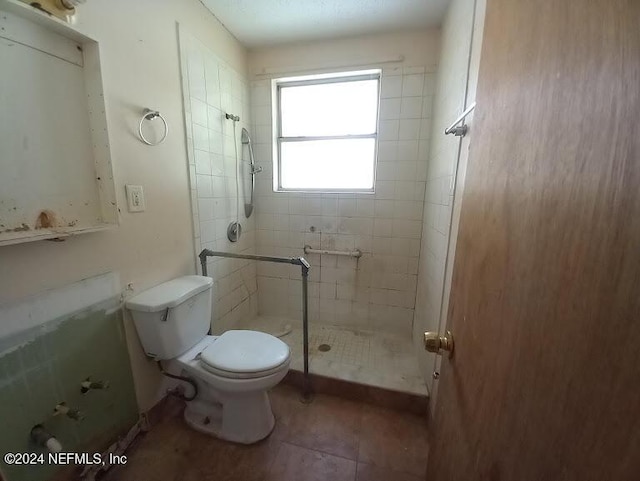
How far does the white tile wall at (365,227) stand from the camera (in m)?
1.91

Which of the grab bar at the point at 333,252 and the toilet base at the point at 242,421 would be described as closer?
the toilet base at the point at 242,421

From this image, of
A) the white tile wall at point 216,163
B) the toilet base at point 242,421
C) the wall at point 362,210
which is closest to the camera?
the toilet base at point 242,421

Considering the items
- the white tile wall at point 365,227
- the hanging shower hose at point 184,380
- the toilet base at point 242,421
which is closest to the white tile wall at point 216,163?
the white tile wall at point 365,227

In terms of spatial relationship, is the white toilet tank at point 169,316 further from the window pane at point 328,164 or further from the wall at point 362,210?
the window pane at point 328,164

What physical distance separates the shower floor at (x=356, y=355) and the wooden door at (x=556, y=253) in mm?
1159

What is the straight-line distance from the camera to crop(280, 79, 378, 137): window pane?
2031mm

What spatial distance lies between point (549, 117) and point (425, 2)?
5.69 ft

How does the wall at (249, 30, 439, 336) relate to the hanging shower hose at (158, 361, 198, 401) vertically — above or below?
above

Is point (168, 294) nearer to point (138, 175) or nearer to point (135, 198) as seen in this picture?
point (135, 198)

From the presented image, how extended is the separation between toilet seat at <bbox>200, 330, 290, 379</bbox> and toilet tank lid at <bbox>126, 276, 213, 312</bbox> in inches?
11.7

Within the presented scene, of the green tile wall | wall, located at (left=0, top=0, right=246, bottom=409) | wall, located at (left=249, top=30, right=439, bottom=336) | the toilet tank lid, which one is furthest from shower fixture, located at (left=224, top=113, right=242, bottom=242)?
the green tile wall

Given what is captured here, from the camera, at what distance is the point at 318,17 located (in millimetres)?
1658

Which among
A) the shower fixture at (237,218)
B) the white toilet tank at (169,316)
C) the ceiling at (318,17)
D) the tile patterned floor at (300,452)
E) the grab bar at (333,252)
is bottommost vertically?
the tile patterned floor at (300,452)

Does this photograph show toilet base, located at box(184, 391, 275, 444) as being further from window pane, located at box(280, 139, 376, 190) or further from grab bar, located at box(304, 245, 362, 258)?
window pane, located at box(280, 139, 376, 190)
